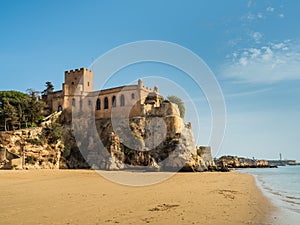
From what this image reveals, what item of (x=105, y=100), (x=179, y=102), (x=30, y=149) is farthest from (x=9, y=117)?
(x=179, y=102)

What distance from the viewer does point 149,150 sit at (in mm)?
35469

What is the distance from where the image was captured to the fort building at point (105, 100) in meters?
40.0

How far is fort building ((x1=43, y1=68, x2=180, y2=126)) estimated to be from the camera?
131ft

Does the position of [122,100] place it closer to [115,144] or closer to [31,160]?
[115,144]

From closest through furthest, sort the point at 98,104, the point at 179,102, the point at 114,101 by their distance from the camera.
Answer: the point at 114,101 → the point at 98,104 → the point at 179,102

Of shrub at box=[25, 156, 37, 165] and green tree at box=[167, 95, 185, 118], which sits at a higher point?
green tree at box=[167, 95, 185, 118]

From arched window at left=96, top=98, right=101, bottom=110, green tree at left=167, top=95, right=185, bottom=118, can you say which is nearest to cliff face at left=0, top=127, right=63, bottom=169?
arched window at left=96, top=98, right=101, bottom=110

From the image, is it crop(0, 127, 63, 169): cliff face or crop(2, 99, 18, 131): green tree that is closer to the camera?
crop(0, 127, 63, 169): cliff face

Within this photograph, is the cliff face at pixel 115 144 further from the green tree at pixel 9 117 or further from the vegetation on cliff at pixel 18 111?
the green tree at pixel 9 117

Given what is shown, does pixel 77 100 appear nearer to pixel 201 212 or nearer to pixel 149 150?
pixel 149 150

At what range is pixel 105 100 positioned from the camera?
42.5 metres

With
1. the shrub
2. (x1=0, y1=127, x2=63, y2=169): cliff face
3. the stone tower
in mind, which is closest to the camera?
(x1=0, y1=127, x2=63, y2=169): cliff face

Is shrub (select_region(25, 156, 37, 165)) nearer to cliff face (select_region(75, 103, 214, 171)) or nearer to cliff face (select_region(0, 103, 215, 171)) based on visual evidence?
cliff face (select_region(0, 103, 215, 171))

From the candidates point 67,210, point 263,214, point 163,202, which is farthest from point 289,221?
point 67,210
